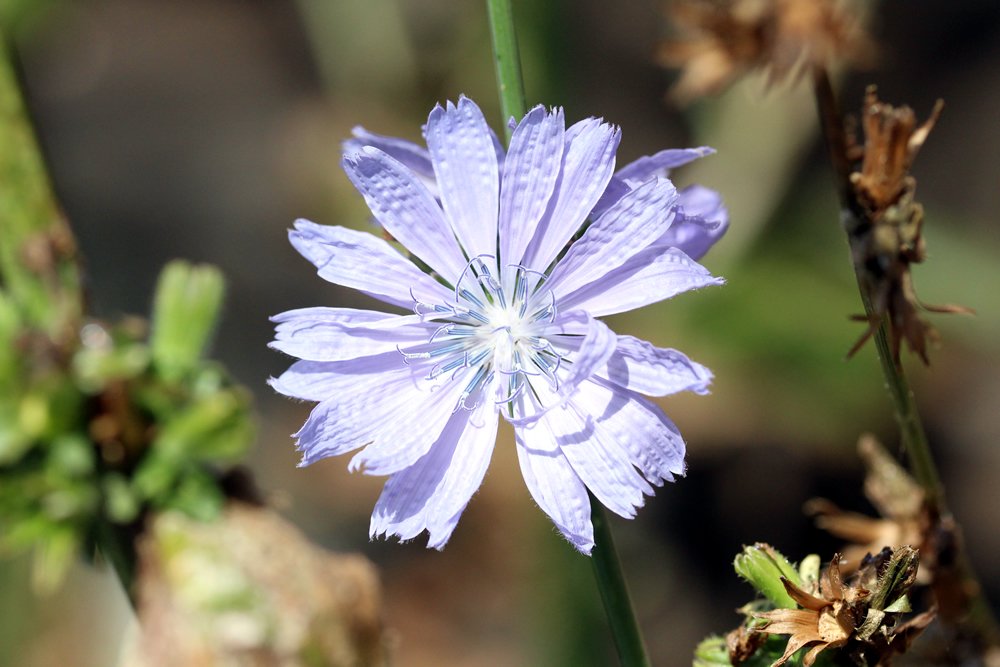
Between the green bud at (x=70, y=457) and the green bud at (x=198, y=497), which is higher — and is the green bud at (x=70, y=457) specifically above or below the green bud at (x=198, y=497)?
above

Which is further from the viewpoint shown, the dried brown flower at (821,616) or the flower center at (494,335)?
the flower center at (494,335)

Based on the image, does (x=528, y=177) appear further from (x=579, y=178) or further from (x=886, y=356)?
(x=886, y=356)

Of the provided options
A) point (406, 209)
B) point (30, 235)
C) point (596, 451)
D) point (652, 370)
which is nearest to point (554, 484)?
point (596, 451)

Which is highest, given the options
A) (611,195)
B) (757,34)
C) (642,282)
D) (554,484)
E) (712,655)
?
(757,34)

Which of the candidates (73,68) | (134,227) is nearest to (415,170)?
(134,227)

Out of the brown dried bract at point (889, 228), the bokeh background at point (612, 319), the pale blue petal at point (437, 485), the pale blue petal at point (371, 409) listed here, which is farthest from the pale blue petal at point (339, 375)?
the bokeh background at point (612, 319)

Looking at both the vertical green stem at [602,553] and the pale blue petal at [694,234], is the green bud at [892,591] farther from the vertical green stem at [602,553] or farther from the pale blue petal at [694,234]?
the pale blue petal at [694,234]

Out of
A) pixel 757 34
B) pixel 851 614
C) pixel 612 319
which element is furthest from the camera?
pixel 612 319
